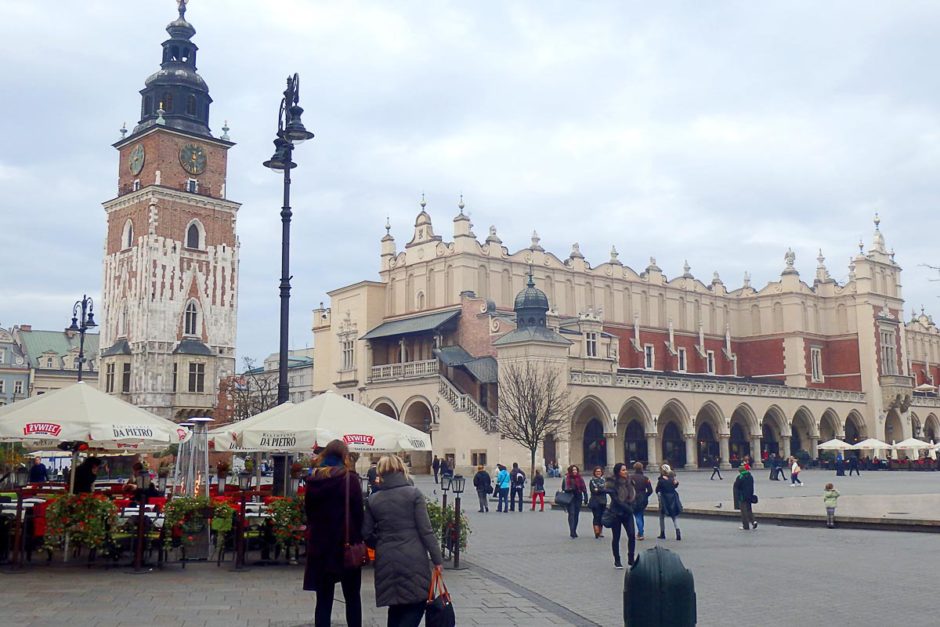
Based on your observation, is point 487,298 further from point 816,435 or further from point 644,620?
point 644,620

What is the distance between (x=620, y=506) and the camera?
1395 centimetres

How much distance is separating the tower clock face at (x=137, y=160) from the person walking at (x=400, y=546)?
57.3 meters

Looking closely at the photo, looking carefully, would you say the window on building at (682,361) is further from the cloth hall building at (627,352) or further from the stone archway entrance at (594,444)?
the stone archway entrance at (594,444)

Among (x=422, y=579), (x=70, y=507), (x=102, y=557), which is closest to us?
(x=422, y=579)

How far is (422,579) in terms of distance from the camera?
6.65m

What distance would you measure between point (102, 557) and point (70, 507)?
1.62 metres

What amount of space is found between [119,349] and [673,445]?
33238mm

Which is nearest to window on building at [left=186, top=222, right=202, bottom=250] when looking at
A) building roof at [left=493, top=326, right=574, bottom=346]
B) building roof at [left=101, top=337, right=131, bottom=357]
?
building roof at [left=101, top=337, right=131, bottom=357]

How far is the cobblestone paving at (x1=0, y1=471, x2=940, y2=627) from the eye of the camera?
9.16 meters

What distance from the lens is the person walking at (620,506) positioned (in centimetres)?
1353

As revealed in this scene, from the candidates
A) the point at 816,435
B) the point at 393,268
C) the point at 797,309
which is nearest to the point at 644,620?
the point at 393,268

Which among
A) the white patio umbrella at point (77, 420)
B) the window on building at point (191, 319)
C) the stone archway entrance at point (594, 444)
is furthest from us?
the window on building at point (191, 319)

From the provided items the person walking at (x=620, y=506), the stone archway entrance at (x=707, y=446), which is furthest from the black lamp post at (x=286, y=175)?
the stone archway entrance at (x=707, y=446)

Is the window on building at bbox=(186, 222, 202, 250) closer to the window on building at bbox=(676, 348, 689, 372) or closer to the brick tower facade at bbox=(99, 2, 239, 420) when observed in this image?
the brick tower facade at bbox=(99, 2, 239, 420)
